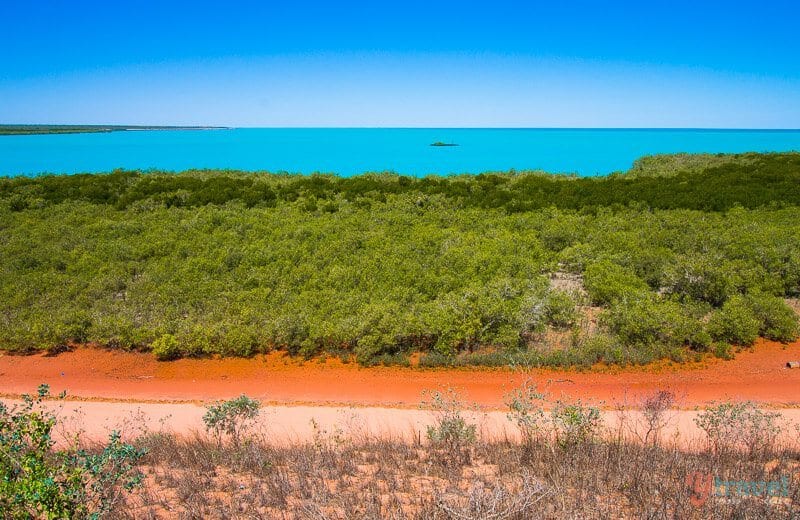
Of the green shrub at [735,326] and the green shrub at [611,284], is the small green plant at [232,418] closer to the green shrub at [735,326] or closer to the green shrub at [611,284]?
the green shrub at [611,284]

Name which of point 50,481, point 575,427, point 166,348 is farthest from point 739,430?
point 166,348

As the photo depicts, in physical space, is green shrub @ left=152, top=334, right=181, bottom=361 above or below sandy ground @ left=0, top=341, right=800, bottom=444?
above

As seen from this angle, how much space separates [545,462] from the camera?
5.76 metres

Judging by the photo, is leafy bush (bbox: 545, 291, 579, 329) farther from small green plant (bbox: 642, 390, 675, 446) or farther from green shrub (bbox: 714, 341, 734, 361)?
small green plant (bbox: 642, 390, 675, 446)

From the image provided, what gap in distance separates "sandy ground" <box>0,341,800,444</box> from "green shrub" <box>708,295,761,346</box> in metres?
0.33

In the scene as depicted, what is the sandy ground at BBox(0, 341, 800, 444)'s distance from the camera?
24.2 ft

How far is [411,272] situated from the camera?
13.5m

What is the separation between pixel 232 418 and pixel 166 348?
13.2 ft

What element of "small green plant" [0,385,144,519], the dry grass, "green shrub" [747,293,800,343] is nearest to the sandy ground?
"green shrub" [747,293,800,343]

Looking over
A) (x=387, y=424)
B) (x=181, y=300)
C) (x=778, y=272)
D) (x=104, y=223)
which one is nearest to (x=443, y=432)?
(x=387, y=424)

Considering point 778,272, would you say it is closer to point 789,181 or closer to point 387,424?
point 387,424

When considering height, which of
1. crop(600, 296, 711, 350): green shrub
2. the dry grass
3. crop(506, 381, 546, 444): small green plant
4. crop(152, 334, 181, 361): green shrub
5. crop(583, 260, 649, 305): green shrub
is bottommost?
the dry grass

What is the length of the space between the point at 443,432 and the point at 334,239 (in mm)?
11587

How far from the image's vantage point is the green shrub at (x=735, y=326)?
9969 mm
